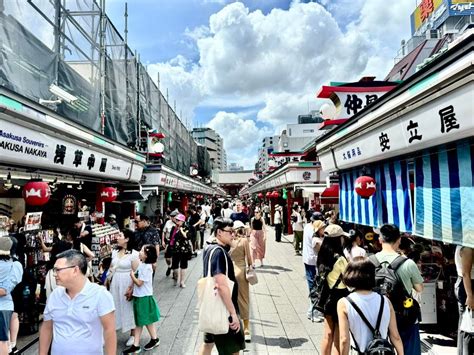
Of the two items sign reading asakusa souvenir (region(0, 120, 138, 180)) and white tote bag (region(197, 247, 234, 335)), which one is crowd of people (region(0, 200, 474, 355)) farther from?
sign reading asakusa souvenir (region(0, 120, 138, 180))

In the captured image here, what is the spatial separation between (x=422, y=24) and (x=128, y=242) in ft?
184

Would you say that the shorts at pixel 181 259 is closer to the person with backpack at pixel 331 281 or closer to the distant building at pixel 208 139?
the person with backpack at pixel 331 281

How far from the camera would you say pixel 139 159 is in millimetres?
12188

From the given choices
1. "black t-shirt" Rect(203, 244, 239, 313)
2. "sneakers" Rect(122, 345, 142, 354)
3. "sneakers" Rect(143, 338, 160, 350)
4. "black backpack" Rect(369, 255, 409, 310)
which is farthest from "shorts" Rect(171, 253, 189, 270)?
"black backpack" Rect(369, 255, 409, 310)

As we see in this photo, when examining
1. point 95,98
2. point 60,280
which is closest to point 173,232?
point 95,98

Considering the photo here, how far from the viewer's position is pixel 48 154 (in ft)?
20.6

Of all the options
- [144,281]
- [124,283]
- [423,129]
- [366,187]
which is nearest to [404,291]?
[423,129]

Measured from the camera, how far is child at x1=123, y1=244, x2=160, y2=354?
4.94m

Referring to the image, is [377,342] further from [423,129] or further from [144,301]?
[144,301]

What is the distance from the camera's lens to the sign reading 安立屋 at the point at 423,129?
3457mm

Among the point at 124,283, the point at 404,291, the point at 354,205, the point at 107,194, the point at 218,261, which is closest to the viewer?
the point at 404,291

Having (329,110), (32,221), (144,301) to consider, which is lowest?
(144,301)

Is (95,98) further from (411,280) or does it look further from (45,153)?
(411,280)

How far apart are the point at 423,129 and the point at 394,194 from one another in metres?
1.89
